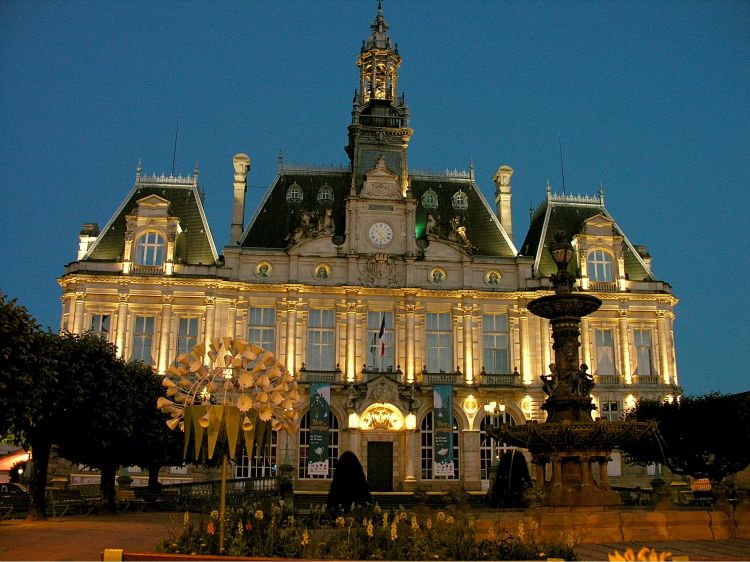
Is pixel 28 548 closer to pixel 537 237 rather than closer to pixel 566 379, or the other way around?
pixel 566 379

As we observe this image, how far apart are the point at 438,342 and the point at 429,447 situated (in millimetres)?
6024

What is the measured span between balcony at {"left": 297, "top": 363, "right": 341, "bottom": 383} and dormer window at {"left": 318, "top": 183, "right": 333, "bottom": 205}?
37.7 feet

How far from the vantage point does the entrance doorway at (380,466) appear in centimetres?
4103

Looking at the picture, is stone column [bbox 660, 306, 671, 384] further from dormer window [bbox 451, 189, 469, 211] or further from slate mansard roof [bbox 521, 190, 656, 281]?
dormer window [bbox 451, 189, 469, 211]

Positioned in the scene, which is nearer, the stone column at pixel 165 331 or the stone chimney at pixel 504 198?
the stone column at pixel 165 331

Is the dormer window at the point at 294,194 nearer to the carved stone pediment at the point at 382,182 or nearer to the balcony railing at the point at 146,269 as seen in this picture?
the carved stone pediment at the point at 382,182

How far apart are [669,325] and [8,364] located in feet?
122

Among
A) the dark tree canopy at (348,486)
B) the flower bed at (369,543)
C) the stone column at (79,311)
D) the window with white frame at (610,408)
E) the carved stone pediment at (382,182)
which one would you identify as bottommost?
the flower bed at (369,543)

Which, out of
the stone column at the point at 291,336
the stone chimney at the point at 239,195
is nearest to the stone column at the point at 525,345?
the stone column at the point at 291,336

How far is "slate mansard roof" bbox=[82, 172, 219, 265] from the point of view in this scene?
43.9m

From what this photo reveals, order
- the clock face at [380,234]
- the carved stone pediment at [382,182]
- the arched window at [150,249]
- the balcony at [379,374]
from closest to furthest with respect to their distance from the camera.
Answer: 1. the balcony at [379,374]
2. the arched window at [150,249]
3. the clock face at [380,234]
4. the carved stone pediment at [382,182]

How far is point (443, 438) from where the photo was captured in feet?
134

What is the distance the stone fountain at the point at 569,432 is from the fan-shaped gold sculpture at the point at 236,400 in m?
7.20

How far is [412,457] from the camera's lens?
134 ft
